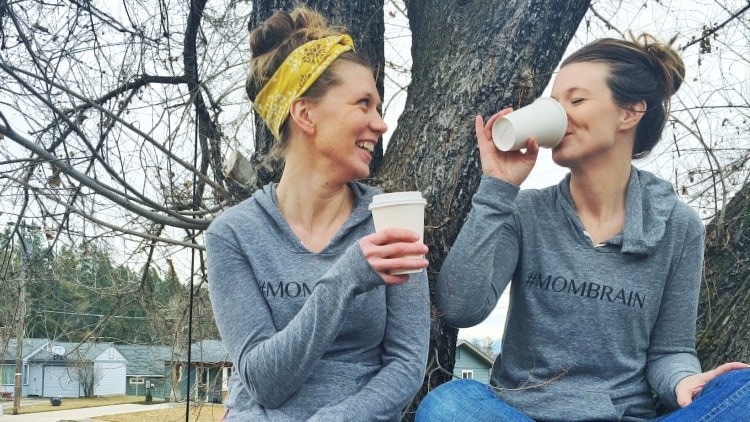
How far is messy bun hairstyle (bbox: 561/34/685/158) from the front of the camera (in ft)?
6.27

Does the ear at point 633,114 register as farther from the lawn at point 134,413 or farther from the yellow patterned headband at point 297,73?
the lawn at point 134,413

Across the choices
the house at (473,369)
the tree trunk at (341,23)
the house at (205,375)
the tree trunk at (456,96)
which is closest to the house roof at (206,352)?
the house at (205,375)

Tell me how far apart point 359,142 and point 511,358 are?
2.38ft

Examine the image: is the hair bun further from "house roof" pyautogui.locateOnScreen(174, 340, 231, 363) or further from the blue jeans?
"house roof" pyautogui.locateOnScreen(174, 340, 231, 363)

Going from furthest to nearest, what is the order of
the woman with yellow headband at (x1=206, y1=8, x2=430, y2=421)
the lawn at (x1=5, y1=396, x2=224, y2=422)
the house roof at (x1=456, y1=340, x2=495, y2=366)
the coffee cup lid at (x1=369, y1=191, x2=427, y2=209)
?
1. the lawn at (x1=5, y1=396, x2=224, y2=422)
2. the house roof at (x1=456, y1=340, x2=495, y2=366)
3. the woman with yellow headband at (x1=206, y1=8, x2=430, y2=421)
4. the coffee cup lid at (x1=369, y1=191, x2=427, y2=209)

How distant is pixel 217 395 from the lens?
386cm

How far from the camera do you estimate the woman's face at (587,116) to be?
185 cm

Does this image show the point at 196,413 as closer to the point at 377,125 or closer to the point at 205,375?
the point at 205,375

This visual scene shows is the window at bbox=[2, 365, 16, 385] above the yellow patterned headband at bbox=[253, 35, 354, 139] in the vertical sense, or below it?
below

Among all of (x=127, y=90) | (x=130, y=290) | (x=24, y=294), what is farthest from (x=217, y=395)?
(x=127, y=90)

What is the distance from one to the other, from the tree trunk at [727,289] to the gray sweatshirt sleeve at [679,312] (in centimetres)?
67

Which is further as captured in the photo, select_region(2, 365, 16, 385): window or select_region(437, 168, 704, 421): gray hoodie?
select_region(2, 365, 16, 385): window

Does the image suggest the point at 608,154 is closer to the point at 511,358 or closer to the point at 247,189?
the point at 511,358

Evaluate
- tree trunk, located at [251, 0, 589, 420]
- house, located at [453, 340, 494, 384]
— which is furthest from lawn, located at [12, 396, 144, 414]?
tree trunk, located at [251, 0, 589, 420]
